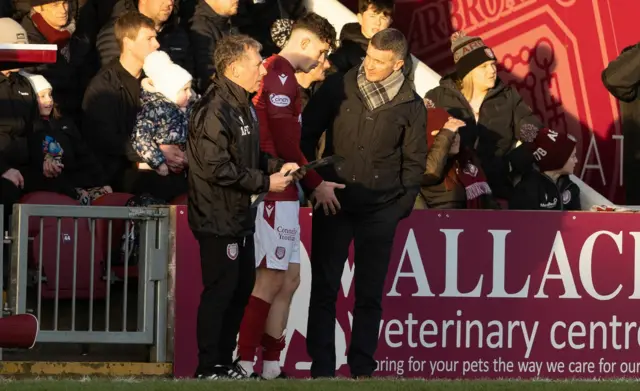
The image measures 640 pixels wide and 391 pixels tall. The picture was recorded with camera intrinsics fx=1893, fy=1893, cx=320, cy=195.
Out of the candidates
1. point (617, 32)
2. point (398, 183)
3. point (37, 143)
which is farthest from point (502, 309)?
point (617, 32)

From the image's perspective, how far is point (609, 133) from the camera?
16016mm

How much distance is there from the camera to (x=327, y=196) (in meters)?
11.2

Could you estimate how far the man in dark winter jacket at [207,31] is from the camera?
13.8 m

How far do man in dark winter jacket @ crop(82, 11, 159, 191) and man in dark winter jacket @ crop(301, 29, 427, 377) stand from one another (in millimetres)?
1488

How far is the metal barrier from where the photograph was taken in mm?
11680

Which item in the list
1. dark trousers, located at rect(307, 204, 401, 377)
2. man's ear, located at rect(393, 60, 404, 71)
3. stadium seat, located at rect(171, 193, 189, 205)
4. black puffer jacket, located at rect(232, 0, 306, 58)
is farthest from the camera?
black puffer jacket, located at rect(232, 0, 306, 58)

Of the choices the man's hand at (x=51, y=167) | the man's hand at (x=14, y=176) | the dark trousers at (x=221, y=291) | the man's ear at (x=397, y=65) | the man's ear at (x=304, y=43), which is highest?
the man's ear at (x=304, y=43)

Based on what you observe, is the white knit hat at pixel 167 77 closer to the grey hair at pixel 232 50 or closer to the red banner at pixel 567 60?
the grey hair at pixel 232 50

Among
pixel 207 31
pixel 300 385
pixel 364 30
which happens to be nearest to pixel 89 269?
pixel 300 385

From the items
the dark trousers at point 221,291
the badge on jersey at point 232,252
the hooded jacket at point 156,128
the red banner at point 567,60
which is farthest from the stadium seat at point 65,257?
the red banner at point 567,60

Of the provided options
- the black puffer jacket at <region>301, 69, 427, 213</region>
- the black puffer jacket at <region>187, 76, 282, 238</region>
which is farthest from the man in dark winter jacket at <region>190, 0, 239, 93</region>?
the black puffer jacket at <region>187, 76, 282, 238</region>

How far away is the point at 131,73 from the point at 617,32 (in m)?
5.11

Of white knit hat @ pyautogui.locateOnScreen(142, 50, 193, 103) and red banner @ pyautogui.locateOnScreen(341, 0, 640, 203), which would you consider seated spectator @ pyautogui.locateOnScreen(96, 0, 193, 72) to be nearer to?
white knit hat @ pyautogui.locateOnScreen(142, 50, 193, 103)

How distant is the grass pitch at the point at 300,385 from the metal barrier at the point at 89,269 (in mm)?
1403
